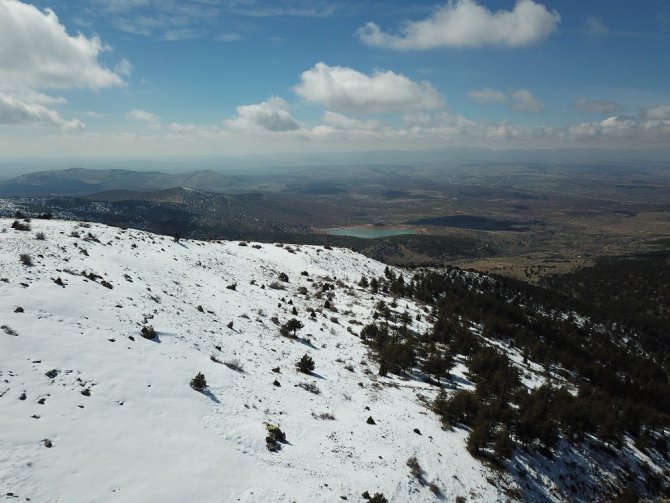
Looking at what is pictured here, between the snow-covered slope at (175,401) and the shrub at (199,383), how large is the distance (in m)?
0.40

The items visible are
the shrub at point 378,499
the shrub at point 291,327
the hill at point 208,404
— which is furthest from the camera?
the shrub at point 291,327

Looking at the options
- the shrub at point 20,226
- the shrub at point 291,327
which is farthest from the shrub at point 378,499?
the shrub at point 20,226

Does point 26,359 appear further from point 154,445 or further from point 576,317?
point 576,317

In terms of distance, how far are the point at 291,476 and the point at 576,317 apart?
343 feet

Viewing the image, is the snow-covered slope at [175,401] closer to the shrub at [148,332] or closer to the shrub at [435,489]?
the shrub at [435,489]

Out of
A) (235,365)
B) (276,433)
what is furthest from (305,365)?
(276,433)

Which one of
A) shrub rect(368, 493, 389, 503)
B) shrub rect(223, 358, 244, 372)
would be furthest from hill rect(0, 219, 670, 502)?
shrub rect(368, 493, 389, 503)

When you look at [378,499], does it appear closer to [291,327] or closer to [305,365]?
[305,365]

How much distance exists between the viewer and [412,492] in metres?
18.6

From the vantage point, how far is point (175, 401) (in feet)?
62.0

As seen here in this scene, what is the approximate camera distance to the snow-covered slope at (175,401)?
542 inches

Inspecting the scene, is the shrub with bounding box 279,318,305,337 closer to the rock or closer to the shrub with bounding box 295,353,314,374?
the shrub with bounding box 295,353,314,374

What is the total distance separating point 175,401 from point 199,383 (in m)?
1.97

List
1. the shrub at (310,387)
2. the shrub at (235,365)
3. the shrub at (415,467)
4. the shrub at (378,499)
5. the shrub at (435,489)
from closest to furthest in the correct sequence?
the shrub at (378,499), the shrub at (435,489), the shrub at (415,467), the shrub at (235,365), the shrub at (310,387)
